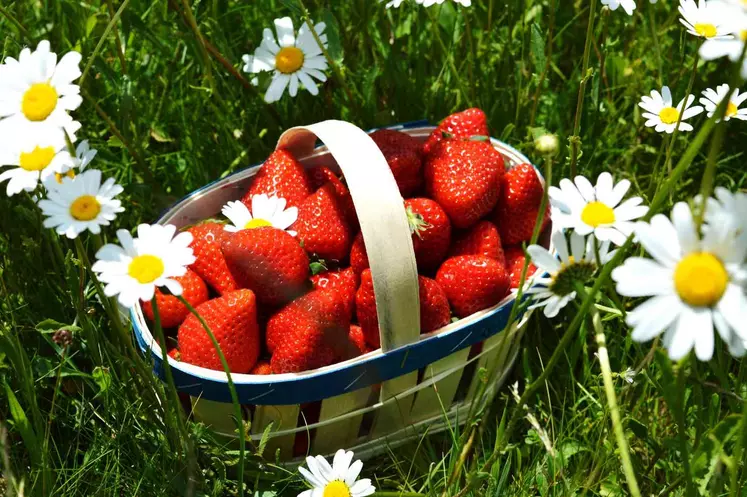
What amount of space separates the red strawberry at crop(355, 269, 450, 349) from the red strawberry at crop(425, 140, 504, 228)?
0.20 m

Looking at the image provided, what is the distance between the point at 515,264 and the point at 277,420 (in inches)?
23.1

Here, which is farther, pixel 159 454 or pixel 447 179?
pixel 447 179

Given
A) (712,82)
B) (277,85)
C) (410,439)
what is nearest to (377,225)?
(410,439)

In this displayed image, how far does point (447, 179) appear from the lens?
5.36 ft

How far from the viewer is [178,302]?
1.54 m

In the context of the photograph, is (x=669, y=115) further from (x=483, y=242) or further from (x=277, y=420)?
(x=277, y=420)

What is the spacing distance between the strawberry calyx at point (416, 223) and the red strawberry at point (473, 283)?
0.09 metres

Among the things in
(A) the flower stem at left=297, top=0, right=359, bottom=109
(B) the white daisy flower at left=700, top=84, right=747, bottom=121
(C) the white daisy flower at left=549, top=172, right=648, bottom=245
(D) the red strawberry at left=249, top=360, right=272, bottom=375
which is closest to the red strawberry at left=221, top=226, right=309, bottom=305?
(D) the red strawberry at left=249, top=360, right=272, bottom=375

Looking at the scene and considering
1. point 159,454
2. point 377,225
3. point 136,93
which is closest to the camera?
point 377,225

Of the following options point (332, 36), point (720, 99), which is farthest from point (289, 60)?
point (720, 99)

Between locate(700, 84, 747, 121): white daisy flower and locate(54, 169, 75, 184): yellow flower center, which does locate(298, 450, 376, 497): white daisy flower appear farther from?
locate(700, 84, 747, 121): white daisy flower

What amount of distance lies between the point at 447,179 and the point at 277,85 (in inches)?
16.8

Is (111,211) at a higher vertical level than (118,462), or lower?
higher

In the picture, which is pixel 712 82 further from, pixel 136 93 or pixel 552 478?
pixel 136 93
